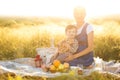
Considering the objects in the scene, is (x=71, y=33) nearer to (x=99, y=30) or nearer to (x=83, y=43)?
(x=83, y=43)

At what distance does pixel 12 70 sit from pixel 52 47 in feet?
3.80

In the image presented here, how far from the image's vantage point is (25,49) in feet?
24.3

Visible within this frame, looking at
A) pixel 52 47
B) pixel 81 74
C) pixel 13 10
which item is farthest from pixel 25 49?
pixel 81 74

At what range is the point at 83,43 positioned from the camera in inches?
256

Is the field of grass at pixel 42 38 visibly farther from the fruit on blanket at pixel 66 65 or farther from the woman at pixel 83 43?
the fruit on blanket at pixel 66 65

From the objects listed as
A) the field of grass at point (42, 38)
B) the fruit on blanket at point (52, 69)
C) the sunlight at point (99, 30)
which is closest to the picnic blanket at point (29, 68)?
the fruit on blanket at point (52, 69)


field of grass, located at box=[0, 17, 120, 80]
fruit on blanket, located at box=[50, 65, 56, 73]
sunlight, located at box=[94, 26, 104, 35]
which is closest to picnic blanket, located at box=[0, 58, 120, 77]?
fruit on blanket, located at box=[50, 65, 56, 73]

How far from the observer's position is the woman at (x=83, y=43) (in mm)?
6410

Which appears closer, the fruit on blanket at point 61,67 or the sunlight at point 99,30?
the fruit on blanket at point 61,67

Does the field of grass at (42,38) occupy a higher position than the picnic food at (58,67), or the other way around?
the field of grass at (42,38)

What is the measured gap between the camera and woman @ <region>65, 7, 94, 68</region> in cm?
641

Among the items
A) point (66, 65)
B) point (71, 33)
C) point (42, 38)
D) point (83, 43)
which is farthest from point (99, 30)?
point (66, 65)

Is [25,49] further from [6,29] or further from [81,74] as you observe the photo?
[81,74]

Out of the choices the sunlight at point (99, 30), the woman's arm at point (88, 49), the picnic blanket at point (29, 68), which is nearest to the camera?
the picnic blanket at point (29, 68)
